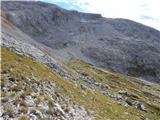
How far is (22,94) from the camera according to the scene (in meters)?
28.2

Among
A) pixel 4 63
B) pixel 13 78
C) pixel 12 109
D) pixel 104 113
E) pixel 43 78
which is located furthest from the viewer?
pixel 104 113

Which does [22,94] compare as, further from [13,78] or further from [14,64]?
[14,64]

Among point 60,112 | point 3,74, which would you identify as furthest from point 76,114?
point 3,74

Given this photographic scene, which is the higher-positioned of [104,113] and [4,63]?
[4,63]

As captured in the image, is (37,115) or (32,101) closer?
(37,115)

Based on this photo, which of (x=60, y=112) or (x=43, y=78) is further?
(x=43, y=78)

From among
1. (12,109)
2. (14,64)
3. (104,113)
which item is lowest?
(104,113)

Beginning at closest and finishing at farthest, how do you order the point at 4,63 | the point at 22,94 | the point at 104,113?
the point at 22,94
the point at 4,63
the point at 104,113

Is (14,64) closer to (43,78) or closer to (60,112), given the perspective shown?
(43,78)

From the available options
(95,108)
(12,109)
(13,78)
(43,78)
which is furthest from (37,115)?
(95,108)

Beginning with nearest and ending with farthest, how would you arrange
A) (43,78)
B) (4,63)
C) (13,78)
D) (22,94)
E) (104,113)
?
(22,94)
(13,78)
(4,63)
(43,78)
(104,113)

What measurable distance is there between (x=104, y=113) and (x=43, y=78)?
27.3ft

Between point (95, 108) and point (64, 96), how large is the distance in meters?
5.29

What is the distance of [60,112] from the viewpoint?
95.9 feet
